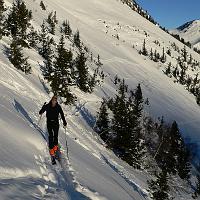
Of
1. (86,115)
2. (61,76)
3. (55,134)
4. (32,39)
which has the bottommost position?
(86,115)

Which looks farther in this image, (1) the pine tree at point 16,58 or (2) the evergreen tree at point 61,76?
(2) the evergreen tree at point 61,76

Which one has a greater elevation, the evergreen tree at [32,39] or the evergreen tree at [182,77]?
the evergreen tree at [182,77]

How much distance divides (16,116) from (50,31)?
48189mm

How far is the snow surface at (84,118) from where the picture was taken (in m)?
10.4

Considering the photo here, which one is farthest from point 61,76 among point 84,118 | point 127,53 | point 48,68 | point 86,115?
point 127,53

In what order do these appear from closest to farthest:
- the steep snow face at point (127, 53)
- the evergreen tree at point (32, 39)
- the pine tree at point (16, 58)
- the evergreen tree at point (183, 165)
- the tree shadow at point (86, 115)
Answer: the pine tree at point (16, 58), the tree shadow at point (86, 115), the evergreen tree at point (32, 39), the evergreen tree at point (183, 165), the steep snow face at point (127, 53)

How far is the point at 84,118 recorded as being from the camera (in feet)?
119

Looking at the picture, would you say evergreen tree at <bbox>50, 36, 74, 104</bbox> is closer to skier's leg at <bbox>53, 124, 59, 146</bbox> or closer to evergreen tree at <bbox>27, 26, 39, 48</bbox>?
evergreen tree at <bbox>27, 26, 39, 48</bbox>

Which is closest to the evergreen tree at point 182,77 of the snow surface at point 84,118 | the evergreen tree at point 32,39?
the snow surface at point 84,118

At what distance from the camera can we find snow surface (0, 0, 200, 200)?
34.2 feet

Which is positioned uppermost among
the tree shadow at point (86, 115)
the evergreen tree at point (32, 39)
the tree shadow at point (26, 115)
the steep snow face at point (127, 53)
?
the steep snow face at point (127, 53)

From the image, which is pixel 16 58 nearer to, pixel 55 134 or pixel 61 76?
pixel 61 76

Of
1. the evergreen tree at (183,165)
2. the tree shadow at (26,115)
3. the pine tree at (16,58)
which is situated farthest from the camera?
the evergreen tree at (183,165)

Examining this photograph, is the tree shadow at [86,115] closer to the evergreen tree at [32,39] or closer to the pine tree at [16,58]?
the pine tree at [16,58]
